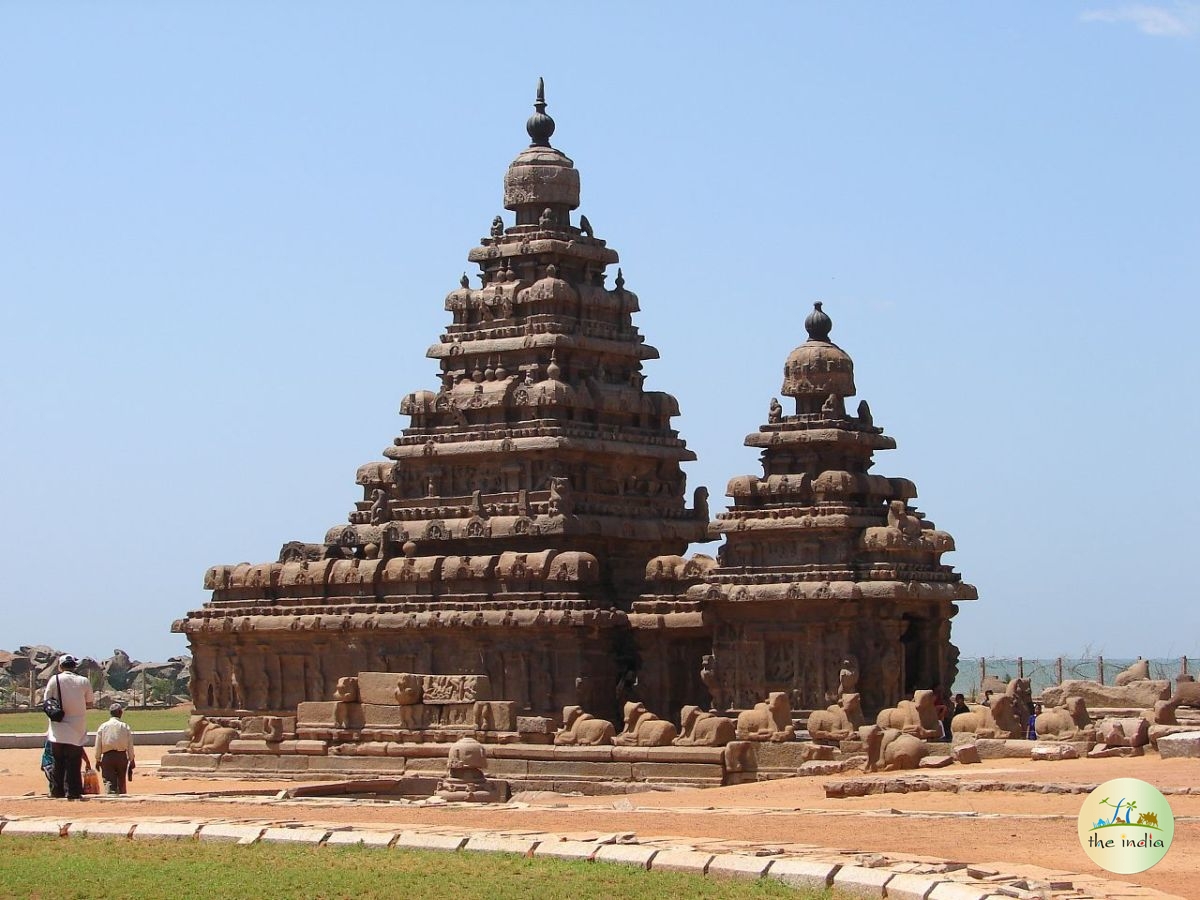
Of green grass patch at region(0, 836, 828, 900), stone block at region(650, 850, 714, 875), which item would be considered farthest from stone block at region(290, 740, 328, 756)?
stone block at region(650, 850, 714, 875)

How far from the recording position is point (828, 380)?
5691cm

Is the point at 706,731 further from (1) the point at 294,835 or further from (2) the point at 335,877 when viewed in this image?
(2) the point at 335,877

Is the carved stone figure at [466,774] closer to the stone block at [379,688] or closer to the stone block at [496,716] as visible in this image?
the stone block at [496,716]

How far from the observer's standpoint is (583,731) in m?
51.6

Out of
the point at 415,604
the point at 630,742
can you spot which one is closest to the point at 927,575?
the point at 630,742

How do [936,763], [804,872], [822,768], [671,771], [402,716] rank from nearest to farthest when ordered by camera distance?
[804,872]
[936,763]
[822,768]
[671,771]
[402,716]

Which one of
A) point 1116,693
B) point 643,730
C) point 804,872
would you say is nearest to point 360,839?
point 804,872

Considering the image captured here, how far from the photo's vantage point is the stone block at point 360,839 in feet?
96.2

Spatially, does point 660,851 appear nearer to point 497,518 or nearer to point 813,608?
point 813,608

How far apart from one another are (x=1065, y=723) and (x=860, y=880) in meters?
24.3

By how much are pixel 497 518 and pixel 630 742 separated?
453 inches

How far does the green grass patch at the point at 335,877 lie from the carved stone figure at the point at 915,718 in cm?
2090

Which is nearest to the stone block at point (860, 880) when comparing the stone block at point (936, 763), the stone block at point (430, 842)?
the stone block at point (430, 842)

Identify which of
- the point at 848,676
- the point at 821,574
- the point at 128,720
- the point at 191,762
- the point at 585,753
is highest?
the point at 821,574
